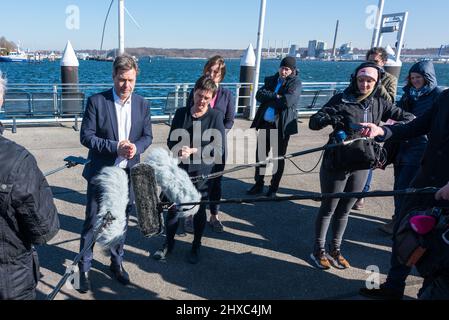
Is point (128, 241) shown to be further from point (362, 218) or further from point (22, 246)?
point (362, 218)

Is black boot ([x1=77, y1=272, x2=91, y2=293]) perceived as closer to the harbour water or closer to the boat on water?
the harbour water

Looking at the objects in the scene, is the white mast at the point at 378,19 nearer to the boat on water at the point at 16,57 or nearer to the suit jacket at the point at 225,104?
the suit jacket at the point at 225,104

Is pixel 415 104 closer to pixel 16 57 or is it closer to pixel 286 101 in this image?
pixel 286 101

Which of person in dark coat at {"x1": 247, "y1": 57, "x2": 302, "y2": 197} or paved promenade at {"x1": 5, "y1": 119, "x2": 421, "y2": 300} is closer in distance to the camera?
paved promenade at {"x1": 5, "y1": 119, "x2": 421, "y2": 300}

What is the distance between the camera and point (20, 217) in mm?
1743

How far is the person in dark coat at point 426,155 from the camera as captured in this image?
2.57 m

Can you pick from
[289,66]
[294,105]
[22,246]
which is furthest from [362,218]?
[22,246]

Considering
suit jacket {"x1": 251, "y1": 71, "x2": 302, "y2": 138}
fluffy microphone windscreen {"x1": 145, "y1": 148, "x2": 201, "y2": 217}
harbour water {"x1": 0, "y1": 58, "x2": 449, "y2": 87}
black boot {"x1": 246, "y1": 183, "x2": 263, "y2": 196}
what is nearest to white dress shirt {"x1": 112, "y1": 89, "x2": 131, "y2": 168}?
fluffy microphone windscreen {"x1": 145, "y1": 148, "x2": 201, "y2": 217}

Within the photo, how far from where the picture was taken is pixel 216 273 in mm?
3568

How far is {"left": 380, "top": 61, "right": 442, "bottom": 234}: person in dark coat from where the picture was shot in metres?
3.73

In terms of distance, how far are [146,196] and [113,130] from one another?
1005mm

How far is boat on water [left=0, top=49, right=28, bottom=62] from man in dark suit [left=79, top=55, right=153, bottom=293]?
4154 inches

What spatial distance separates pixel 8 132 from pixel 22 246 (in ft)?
24.8

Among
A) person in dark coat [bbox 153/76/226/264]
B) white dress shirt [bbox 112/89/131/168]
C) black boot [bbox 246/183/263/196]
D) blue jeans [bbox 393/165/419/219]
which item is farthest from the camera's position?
black boot [bbox 246/183/263/196]
